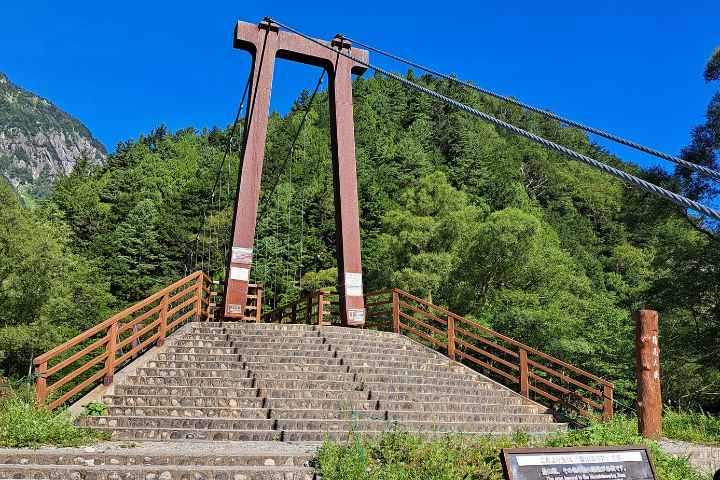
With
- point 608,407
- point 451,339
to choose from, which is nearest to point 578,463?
point 608,407

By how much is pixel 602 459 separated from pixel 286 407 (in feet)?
15.4

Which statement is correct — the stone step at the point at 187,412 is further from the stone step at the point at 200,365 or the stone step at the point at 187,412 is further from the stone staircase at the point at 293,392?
the stone step at the point at 200,365

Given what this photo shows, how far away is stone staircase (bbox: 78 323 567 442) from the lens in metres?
6.81

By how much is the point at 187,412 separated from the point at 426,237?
18973 mm

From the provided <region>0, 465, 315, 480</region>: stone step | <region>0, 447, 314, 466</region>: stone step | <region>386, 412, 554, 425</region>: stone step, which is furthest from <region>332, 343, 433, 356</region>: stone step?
<region>0, 465, 315, 480</region>: stone step

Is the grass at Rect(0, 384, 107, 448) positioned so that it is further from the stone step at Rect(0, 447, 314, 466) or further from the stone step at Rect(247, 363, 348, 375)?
the stone step at Rect(247, 363, 348, 375)

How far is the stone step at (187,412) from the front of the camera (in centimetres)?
711

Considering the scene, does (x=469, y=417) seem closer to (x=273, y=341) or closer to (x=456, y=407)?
(x=456, y=407)

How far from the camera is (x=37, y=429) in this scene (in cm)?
573

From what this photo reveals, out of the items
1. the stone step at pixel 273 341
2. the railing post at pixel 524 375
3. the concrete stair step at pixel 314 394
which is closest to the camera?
the concrete stair step at pixel 314 394

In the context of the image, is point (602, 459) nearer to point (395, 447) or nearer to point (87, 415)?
point (395, 447)

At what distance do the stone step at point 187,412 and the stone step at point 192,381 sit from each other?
778 mm

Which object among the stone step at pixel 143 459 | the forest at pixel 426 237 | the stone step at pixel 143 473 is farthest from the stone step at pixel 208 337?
the forest at pixel 426 237

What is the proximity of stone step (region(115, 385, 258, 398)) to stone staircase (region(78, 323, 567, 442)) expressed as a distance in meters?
0.01
